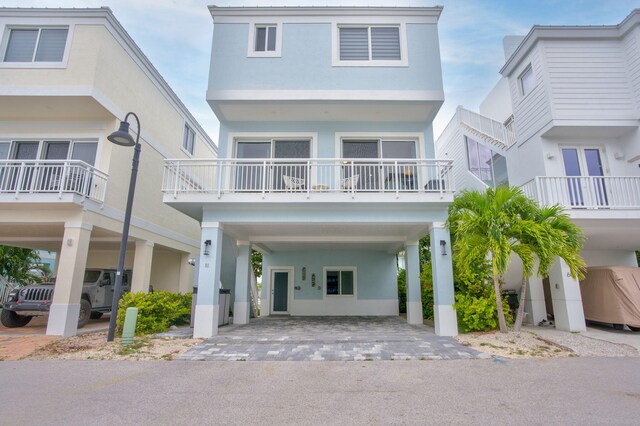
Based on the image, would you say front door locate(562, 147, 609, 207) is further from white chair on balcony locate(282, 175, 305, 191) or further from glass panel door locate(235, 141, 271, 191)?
glass panel door locate(235, 141, 271, 191)

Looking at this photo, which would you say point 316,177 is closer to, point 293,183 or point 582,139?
point 293,183

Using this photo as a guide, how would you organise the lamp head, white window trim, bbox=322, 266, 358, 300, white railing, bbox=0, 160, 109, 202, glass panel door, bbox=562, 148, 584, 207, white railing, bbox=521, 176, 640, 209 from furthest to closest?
white window trim, bbox=322, 266, 358, 300 → glass panel door, bbox=562, 148, 584, 207 → white railing, bbox=521, 176, 640, 209 → white railing, bbox=0, 160, 109, 202 → the lamp head

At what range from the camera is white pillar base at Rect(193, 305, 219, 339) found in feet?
28.0

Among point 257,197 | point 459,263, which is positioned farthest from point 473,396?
point 257,197

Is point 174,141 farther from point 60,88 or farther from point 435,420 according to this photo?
point 435,420

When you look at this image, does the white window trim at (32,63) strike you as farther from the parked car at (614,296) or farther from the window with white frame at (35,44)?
the parked car at (614,296)

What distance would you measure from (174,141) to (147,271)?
243 inches

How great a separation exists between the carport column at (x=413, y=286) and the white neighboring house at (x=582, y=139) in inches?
126

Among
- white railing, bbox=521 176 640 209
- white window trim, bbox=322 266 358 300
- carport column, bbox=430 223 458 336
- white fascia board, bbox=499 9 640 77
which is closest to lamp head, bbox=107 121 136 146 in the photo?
carport column, bbox=430 223 458 336

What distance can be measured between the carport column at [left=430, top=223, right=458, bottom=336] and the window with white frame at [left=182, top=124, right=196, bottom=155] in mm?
12965

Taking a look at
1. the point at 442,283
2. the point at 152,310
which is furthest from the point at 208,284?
the point at 442,283

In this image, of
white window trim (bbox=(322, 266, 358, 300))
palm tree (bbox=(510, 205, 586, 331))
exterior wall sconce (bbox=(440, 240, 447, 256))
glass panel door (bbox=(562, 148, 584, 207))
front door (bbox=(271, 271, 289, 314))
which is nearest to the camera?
palm tree (bbox=(510, 205, 586, 331))

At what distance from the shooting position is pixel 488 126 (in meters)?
14.9

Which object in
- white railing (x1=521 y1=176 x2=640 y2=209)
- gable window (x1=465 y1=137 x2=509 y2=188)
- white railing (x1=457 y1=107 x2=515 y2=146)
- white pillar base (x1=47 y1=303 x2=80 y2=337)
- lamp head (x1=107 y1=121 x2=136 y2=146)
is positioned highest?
white railing (x1=457 y1=107 x2=515 y2=146)
